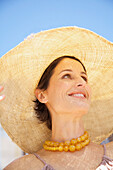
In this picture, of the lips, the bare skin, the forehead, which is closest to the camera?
the bare skin

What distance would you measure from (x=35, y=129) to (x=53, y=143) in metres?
0.47

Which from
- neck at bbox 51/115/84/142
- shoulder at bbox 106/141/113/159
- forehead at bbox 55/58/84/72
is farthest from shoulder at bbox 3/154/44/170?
forehead at bbox 55/58/84/72

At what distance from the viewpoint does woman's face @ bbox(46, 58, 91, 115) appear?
152cm

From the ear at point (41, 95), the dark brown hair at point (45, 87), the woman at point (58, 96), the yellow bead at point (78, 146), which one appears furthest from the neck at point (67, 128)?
the dark brown hair at point (45, 87)

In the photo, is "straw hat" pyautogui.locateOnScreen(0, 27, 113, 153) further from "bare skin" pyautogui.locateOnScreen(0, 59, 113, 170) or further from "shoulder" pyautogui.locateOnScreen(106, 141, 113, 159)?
"shoulder" pyautogui.locateOnScreen(106, 141, 113, 159)

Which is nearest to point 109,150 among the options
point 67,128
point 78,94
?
point 67,128

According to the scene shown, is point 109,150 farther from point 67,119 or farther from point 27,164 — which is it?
point 27,164

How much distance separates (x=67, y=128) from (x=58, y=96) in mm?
278

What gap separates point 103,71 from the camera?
2004 millimetres

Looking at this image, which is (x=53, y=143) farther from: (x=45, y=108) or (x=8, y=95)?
(x=8, y=95)

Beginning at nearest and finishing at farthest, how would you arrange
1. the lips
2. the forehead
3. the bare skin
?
1. the bare skin
2. the lips
3. the forehead

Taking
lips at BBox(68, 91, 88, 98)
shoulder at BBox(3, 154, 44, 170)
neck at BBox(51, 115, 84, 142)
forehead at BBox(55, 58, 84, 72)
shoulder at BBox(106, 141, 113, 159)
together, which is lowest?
shoulder at BBox(106, 141, 113, 159)

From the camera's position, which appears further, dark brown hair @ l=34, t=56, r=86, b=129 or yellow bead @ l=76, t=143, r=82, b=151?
dark brown hair @ l=34, t=56, r=86, b=129

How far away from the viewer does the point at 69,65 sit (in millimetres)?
1725
